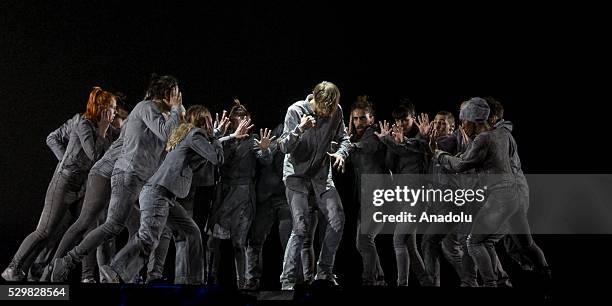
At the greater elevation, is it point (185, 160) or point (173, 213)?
point (185, 160)

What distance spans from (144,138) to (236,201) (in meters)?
1.14

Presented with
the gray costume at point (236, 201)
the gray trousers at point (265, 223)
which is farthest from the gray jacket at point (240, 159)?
the gray trousers at point (265, 223)

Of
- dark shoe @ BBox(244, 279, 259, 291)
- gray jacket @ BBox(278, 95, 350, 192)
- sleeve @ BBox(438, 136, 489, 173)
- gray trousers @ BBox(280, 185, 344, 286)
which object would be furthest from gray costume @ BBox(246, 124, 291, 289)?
sleeve @ BBox(438, 136, 489, 173)

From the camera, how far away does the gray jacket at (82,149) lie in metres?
6.59

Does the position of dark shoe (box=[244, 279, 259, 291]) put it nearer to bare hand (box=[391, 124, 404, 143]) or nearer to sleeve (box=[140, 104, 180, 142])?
sleeve (box=[140, 104, 180, 142])

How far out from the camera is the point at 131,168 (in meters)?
6.06

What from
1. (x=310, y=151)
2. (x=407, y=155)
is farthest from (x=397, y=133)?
(x=310, y=151)

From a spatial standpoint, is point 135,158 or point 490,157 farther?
point 490,157

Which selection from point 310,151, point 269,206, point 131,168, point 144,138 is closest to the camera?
point 131,168

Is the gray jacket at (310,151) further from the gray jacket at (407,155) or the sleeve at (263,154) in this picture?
the gray jacket at (407,155)

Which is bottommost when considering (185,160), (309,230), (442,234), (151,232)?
(151,232)

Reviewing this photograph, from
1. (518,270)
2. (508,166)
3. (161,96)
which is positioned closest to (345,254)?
(518,270)

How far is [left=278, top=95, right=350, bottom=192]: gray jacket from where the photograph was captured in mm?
6383

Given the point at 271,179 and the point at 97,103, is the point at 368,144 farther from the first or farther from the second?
the point at 97,103
